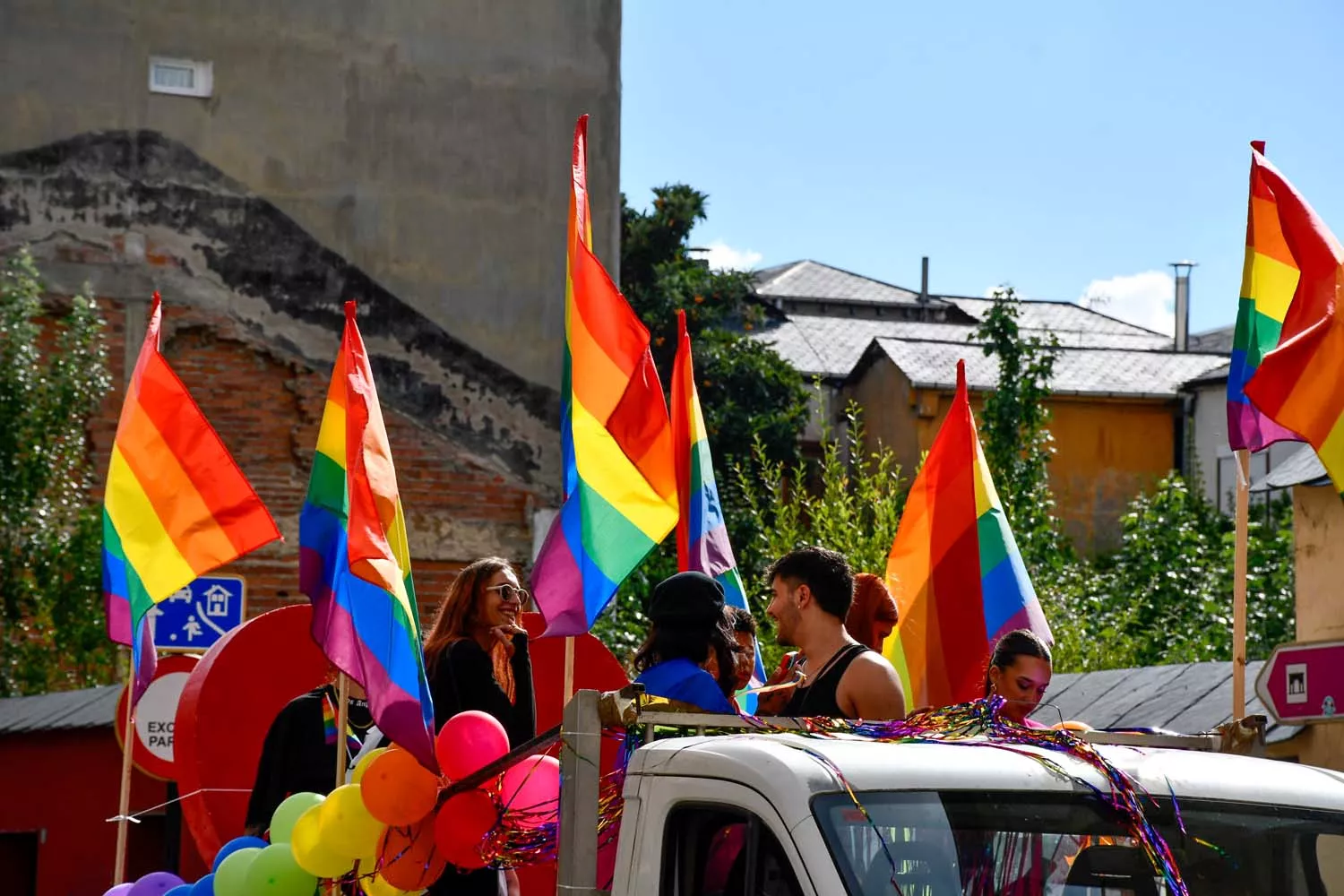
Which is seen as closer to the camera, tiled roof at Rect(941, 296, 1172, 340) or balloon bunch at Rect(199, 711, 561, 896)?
balloon bunch at Rect(199, 711, 561, 896)

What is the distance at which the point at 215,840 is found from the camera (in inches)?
362

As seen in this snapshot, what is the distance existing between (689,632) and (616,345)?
272cm

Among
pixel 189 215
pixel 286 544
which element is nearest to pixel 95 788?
pixel 286 544

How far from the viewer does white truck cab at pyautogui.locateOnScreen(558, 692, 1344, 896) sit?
4207mm

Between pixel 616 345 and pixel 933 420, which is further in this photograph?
pixel 933 420

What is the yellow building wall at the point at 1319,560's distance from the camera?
1245cm

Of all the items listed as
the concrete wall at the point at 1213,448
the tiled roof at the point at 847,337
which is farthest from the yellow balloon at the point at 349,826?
the tiled roof at the point at 847,337

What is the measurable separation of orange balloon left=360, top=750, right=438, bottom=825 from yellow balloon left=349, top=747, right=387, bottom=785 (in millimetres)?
49

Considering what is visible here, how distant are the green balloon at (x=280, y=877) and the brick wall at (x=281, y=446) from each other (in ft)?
49.6

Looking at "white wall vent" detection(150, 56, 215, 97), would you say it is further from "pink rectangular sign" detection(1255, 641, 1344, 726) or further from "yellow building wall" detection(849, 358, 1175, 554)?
"yellow building wall" detection(849, 358, 1175, 554)

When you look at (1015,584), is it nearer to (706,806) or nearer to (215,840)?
(215,840)

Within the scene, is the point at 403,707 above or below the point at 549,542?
below

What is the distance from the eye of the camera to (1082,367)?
137 feet

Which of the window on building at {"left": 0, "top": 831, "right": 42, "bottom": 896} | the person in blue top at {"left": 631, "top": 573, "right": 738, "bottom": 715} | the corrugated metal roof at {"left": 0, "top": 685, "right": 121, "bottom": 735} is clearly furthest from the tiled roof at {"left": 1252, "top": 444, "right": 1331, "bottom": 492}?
the window on building at {"left": 0, "top": 831, "right": 42, "bottom": 896}
